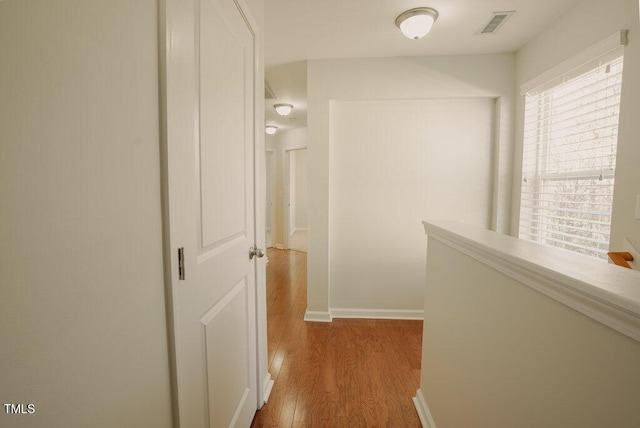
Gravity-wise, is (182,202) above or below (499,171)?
below

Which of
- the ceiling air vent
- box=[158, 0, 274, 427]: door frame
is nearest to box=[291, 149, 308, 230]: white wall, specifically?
the ceiling air vent

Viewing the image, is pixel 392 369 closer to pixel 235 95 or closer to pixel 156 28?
pixel 235 95

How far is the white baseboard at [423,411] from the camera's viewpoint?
1.46m

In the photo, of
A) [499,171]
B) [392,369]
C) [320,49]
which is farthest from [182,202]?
[499,171]

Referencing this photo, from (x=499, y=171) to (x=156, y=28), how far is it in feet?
9.10

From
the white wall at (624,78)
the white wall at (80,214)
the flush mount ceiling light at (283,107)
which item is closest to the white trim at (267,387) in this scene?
the white wall at (80,214)

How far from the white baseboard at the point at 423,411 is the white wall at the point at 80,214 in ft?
4.29

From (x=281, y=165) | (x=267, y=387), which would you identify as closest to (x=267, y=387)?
(x=267, y=387)

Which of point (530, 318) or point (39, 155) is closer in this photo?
point (39, 155)

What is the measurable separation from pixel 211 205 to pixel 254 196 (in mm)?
499

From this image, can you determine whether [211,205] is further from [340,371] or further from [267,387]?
[340,371]

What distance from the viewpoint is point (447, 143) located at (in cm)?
268

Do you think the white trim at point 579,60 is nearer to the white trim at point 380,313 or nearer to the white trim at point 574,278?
the white trim at point 574,278

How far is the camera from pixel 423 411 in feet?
5.08
